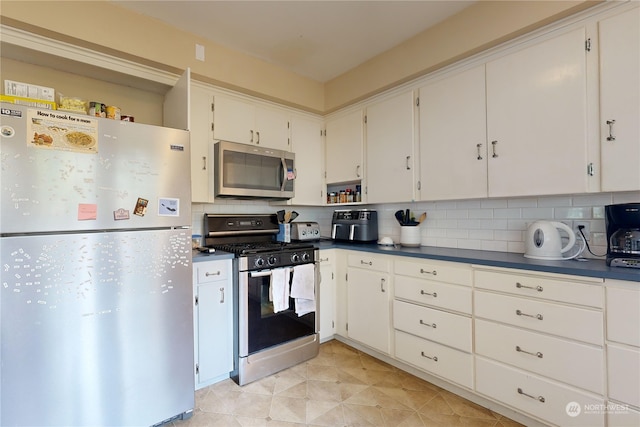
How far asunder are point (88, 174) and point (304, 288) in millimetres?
1660

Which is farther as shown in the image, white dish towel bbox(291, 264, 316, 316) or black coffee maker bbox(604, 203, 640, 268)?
white dish towel bbox(291, 264, 316, 316)

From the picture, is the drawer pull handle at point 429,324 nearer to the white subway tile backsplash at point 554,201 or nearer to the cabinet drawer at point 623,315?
the cabinet drawer at point 623,315

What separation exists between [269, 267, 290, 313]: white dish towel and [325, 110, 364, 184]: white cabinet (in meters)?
1.27

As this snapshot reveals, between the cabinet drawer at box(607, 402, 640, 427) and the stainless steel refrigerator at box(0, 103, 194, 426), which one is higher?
the stainless steel refrigerator at box(0, 103, 194, 426)

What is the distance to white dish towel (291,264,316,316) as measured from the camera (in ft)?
7.89

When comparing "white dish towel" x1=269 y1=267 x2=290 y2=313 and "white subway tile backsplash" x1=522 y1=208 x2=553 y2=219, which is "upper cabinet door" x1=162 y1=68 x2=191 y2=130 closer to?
"white dish towel" x1=269 y1=267 x2=290 y2=313

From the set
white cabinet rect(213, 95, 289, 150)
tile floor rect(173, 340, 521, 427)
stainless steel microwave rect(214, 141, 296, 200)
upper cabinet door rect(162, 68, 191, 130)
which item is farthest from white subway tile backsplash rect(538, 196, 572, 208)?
upper cabinet door rect(162, 68, 191, 130)

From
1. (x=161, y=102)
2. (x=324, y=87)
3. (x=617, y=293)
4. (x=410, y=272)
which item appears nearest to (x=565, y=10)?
(x=617, y=293)

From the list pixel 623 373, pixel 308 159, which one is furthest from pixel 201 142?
pixel 623 373

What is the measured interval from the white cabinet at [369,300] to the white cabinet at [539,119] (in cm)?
107

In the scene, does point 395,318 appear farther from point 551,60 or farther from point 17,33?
point 17,33

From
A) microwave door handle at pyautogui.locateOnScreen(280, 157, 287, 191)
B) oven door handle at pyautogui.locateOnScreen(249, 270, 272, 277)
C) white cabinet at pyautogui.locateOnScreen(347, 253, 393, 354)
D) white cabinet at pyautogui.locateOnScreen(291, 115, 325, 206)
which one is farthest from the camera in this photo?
white cabinet at pyautogui.locateOnScreen(291, 115, 325, 206)

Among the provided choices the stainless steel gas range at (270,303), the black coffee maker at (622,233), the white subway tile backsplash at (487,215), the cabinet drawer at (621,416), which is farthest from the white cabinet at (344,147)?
the cabinet drawer at (621,416)

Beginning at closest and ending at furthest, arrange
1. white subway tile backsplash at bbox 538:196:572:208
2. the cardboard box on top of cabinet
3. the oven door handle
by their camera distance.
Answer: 1. the cardboard box on top of cabinet
2. white subway tile backsplash at bbox 538:196:572:208
3. the oven door handle
